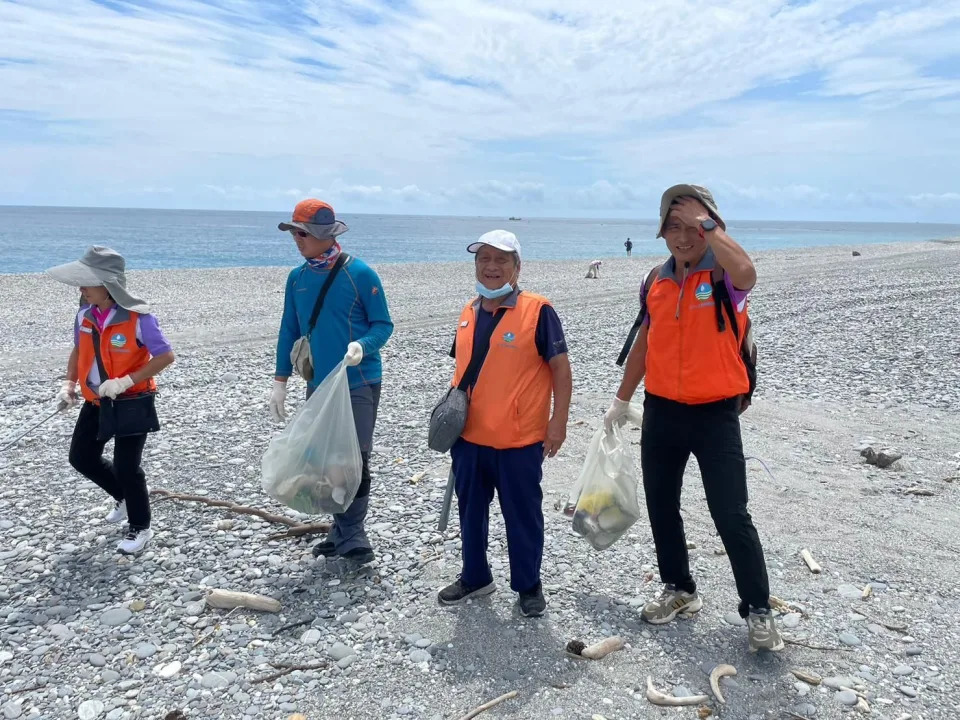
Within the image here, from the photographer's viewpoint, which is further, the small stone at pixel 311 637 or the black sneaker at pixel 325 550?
the black sneaker at pixel 325 550

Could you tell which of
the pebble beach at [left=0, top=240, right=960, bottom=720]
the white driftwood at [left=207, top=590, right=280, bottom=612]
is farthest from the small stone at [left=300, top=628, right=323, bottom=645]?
the white driftwood at [left=207, top=590, right=280, bottom=612]

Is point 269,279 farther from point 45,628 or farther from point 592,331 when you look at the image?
point 45,628

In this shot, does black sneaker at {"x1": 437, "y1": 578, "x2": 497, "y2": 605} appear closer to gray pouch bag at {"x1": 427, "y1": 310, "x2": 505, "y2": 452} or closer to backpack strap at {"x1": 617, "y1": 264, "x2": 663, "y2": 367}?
gray pouch bag at {"x1": 427, "y1": 310, "x2": 505, "y2": 452}

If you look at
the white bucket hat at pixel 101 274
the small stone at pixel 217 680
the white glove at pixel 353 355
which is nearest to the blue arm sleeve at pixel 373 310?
the white glove at pixel 353 355

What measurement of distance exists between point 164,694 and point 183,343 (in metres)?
10.4

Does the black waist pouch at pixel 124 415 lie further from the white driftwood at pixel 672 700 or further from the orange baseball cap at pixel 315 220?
the white driftwood at pixel 672 700

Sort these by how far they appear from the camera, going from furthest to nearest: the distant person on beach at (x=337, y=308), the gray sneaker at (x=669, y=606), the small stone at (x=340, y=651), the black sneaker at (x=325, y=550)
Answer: the black sneaker at (x=325, y=550)
the distant person on beach at (x=337, y=308)
the gray sneaker at (x=669, y=606)
the small stone at (x=340, y=651)

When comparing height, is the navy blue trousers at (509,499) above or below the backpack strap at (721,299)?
below

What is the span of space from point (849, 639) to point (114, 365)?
13.9 feet

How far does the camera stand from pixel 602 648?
3.59m

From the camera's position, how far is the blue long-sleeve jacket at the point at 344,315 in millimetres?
4262

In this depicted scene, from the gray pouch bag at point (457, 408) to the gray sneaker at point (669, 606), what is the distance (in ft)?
4.40

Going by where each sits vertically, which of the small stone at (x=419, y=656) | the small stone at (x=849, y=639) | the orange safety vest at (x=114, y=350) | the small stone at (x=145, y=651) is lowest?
the small stone at (x=145, y=651)

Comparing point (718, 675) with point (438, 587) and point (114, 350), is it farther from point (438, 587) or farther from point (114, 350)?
point (114, 350)
